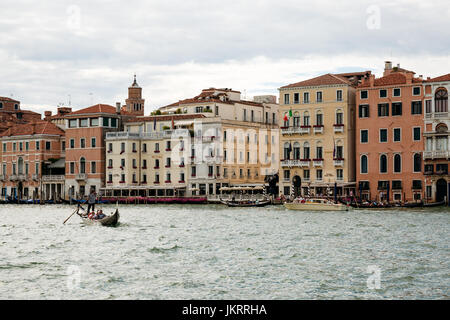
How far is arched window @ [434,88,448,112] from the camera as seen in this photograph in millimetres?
47188

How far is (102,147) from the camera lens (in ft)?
205

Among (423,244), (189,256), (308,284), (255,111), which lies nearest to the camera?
(308,284)

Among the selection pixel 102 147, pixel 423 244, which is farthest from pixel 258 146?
pixel 423 244

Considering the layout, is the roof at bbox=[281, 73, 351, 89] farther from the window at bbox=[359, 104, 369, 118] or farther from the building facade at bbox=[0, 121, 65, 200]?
the building facade at bbox=[0, 121, 65, 200]

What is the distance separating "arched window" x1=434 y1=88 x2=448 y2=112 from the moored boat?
28.6 feet

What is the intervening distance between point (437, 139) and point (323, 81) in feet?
29.3

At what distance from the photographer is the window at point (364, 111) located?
4994 centimetres

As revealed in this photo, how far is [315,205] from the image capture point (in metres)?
44.1

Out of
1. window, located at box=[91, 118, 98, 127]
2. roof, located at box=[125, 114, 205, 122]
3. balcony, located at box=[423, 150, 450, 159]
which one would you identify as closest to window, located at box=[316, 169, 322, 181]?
balcony, located at box=[423, 150, 450, 159]

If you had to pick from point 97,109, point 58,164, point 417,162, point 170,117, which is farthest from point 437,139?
point 58,164

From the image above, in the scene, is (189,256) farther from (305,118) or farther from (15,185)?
(15,185)

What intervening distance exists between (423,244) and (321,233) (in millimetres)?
5172

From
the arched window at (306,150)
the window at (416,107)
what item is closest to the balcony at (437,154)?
the window at (416,107)

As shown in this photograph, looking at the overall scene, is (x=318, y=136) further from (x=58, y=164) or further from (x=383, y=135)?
(x=58, y=164)
